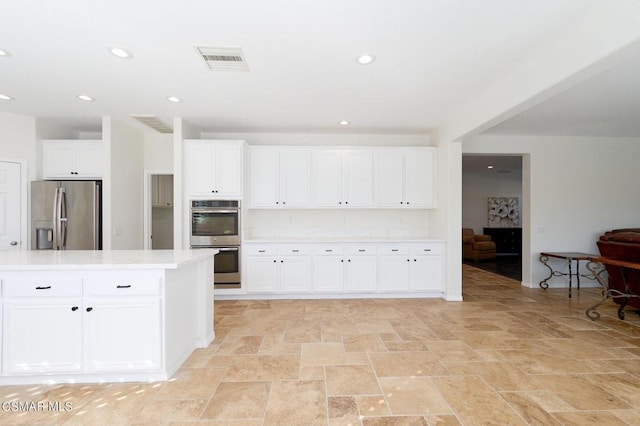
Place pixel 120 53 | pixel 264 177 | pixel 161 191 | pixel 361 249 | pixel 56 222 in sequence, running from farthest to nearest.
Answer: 1. pixel 161 191
2. pixel 264 177
3. pixel 361 249
4. pixel 56 222
5. pixel 120 53

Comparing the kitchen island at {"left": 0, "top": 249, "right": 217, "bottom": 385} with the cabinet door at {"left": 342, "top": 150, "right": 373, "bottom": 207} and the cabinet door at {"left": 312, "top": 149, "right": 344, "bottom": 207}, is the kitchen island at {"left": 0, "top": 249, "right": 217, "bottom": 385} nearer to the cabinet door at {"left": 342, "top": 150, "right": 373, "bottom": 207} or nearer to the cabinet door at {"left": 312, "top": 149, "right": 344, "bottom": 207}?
the cabinet door at {"left": 312, "top": 149, "right": 344, "bottom": 207}

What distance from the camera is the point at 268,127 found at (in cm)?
471

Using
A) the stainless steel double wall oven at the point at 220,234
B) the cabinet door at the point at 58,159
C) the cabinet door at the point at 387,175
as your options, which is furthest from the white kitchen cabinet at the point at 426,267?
the cabinet door at the point at 58,159

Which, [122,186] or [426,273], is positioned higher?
[122,186]

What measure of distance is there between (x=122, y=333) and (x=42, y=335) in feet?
1.85

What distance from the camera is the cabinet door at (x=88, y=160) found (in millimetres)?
4301

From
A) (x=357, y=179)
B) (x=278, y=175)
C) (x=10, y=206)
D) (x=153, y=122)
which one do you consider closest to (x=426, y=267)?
(x=357, y=179)

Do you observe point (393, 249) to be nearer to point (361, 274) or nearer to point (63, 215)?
point (361, 274)

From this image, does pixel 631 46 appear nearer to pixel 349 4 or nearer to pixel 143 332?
pixel 349 4

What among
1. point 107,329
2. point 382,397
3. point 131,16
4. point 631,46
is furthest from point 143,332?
point 631,46

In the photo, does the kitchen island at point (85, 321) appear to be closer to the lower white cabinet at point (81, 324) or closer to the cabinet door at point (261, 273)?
the lower white cabinet at point (81, 324)

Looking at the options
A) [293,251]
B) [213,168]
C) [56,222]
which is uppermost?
[213,168]

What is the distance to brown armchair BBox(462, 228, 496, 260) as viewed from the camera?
836cm

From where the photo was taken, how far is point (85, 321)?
2.23 meters
